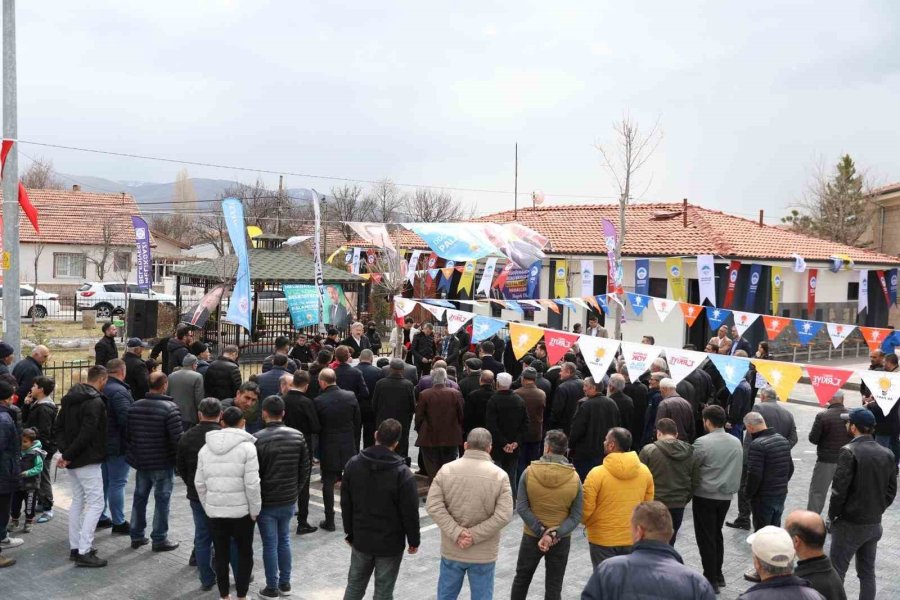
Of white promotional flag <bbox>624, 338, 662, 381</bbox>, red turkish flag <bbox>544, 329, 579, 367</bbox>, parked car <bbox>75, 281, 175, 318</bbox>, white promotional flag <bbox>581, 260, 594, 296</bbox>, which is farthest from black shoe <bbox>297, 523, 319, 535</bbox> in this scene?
parked car <bbox>75, 281, 175, 318</bbox>

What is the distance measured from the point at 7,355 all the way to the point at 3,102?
4328mm

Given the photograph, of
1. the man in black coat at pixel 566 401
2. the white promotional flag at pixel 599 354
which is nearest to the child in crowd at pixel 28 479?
the man in black coat at pixel 566 401

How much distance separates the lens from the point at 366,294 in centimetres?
2895

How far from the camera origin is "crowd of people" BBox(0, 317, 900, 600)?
18.7ft

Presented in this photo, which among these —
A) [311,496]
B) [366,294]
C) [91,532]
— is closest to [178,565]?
[91,532]

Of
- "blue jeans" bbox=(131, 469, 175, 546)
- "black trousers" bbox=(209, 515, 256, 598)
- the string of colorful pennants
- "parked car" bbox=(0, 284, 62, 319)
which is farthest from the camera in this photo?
"parked car" bbox=(0, 284, 62, 319)

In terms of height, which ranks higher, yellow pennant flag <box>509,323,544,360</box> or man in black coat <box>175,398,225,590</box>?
yellow pennant flag <box>509,323,544,360</box>

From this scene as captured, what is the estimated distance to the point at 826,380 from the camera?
29.9ft

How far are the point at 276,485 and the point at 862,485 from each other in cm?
491

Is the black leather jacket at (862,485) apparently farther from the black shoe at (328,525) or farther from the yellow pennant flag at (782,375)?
the black shoe at (328,525)

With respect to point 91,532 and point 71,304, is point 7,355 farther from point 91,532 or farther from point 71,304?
point 71,304

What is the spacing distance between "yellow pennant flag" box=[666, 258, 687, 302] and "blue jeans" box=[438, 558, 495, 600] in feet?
63.0

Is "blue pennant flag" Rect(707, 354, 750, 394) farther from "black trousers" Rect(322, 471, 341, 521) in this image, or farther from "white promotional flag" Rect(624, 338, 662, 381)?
"black trousers" Rect(322, 471, 341, 521)

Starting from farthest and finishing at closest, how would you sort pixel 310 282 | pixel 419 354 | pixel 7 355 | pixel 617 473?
pixel 310 282 → pixel 419 354 → pixel 7 355 → pixel 617 473
